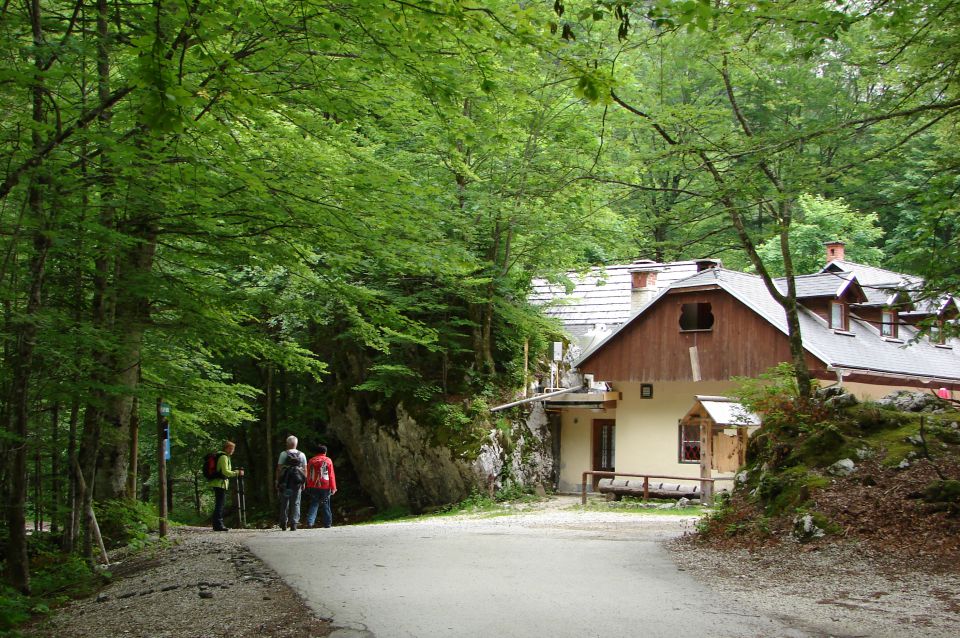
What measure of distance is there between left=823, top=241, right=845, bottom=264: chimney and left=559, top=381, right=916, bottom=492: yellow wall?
18.6ft

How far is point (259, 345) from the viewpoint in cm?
1288

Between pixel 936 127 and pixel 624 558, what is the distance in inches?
282

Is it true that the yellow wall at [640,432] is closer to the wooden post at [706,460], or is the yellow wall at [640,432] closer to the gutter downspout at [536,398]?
the gutter downspout at [536,398]

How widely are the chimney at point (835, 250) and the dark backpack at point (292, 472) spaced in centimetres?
2171

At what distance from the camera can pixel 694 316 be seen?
26875 mm

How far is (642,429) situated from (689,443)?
152 centimetres

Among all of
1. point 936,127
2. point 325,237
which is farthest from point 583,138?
point 325,237

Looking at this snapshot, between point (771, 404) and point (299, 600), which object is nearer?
point (299, 600)

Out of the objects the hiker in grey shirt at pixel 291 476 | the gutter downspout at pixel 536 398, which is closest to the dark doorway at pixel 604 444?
the gutter downspout at pixel 536 398

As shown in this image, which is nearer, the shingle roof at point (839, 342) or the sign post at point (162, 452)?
the sign post at point (162, 452)

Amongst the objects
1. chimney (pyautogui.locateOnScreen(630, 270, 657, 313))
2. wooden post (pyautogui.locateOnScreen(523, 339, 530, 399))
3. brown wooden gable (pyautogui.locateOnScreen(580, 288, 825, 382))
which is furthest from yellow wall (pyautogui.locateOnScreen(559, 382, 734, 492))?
chimney (pyautogui.locateOnScreen(630, 270, 657, 313))

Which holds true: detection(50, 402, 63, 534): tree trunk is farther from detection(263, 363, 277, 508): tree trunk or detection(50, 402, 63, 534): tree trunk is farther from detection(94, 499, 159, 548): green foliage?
detection(263, 363, 277, 508): tree trunk

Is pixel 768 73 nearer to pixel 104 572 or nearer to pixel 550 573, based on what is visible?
pixel 550 573

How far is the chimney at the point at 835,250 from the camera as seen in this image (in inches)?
1216
